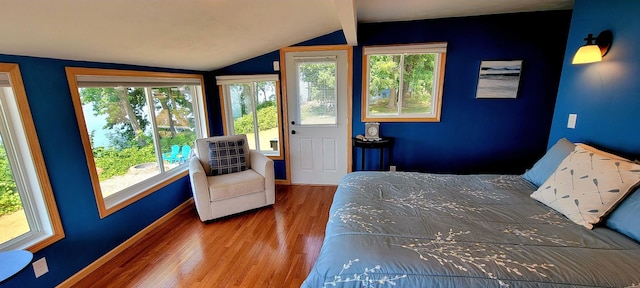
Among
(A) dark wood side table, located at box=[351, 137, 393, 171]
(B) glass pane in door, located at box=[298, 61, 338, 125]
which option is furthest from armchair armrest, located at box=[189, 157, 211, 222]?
(A) dark wood side table, located at box=[351, 137, 393, 171]

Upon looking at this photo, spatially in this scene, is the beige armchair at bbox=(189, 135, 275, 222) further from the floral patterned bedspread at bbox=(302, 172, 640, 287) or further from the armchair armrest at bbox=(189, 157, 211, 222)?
the floral patterned bedspread at bbox=(302, 172, 640, 287)

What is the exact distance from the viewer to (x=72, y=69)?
186 centimetres

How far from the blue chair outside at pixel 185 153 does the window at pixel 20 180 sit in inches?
59.9

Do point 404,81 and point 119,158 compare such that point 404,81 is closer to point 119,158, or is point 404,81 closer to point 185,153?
point 185,153

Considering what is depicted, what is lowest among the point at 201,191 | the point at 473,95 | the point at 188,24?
the point at 201,191

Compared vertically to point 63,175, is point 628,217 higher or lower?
lower

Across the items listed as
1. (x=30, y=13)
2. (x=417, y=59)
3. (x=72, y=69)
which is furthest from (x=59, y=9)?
(x=417, y=59)

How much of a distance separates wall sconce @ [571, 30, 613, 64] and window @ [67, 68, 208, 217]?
3.70 metres

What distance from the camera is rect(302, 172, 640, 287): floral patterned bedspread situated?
0.99 m

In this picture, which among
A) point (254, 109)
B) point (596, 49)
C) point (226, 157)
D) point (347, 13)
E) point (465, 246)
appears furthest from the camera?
point (254, 109)

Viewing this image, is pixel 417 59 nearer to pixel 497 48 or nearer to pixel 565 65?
pixel 497 48

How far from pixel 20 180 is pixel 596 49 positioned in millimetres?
3981

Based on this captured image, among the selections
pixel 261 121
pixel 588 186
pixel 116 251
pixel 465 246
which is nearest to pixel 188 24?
pixel 261 121

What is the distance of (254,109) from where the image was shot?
3.62 meters
